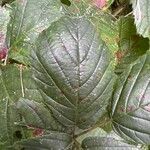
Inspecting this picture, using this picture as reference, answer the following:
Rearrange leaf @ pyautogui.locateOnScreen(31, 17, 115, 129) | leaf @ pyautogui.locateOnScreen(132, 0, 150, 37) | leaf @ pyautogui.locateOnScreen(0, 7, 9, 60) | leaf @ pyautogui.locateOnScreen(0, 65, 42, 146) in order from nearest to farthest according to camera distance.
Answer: leaf @ pyautogui.locateOnScreen(31, 17, 115, 129)
leaf @ pyautogui.locateOnScreen(0, 65, 42, 146)
leaf @ pyautogui.locateOnScreen(0, 7, 9, 60)
leaf @ pyautogui.locateOnScreen(132, 0, 150, 37)

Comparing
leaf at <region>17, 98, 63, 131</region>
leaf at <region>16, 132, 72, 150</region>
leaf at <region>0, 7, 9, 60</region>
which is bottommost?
leaf at <region>16, 132, 72, 150</region>

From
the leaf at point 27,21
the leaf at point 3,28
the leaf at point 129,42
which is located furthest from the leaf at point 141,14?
the leaf at point 3,28

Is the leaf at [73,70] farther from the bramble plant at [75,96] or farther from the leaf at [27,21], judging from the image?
the leaf at [27,21]

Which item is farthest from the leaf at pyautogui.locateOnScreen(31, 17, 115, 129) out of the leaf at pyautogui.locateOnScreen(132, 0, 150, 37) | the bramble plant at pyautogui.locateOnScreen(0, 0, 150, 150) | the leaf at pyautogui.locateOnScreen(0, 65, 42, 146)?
Result: the leaf at pyautogui.locateOnScreen(132, 0, 150, 37)

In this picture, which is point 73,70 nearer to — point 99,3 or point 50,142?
point 50,142

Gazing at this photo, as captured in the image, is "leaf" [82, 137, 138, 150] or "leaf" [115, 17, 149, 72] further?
"leaf" [115, 17, 149, 72]

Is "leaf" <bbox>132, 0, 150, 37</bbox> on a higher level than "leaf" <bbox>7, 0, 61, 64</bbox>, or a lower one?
higher

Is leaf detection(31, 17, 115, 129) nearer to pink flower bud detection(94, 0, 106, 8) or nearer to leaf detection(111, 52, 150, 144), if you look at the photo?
leaf detection(111, 52, 150, 144)

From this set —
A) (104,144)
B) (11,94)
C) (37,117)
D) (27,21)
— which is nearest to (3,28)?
(27,21)

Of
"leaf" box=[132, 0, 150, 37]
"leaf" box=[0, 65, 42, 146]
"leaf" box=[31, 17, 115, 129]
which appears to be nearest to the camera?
"leaf" box=[31, 17, 115, 129]
